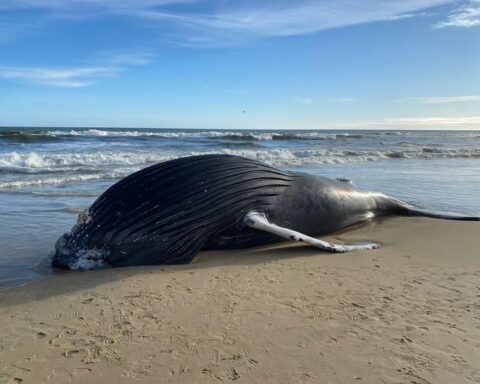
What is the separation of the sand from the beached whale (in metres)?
0.24

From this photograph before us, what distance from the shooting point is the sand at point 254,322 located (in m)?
2.86

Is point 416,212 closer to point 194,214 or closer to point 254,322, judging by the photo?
point 194,214

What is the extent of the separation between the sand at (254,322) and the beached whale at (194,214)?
0.24 m

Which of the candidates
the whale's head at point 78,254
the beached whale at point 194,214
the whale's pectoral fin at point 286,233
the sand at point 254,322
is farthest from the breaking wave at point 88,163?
the sand at point 254,322

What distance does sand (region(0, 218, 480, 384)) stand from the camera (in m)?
2.86

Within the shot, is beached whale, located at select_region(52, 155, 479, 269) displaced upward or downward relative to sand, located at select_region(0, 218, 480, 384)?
upward

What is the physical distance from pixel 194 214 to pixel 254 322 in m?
2.00

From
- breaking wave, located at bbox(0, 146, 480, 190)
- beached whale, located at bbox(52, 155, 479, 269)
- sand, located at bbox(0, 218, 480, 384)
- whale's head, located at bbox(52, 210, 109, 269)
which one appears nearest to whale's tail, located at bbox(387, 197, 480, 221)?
beached whale, located at bbox(52, 155, 479, 269)

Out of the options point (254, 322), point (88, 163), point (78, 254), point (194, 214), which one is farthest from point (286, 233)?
point (88, 163)

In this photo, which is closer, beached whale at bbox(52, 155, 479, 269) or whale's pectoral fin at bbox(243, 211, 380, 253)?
beached whale at bbox(52, 155, 479, 269)

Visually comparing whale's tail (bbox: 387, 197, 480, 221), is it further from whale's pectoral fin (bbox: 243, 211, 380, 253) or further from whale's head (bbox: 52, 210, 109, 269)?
whale's head (bbox: 52, 210, 109, 269)

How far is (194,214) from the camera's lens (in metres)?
5.29

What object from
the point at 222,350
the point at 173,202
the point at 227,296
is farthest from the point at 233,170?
the point at 222,350

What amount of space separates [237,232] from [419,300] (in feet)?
7.34
